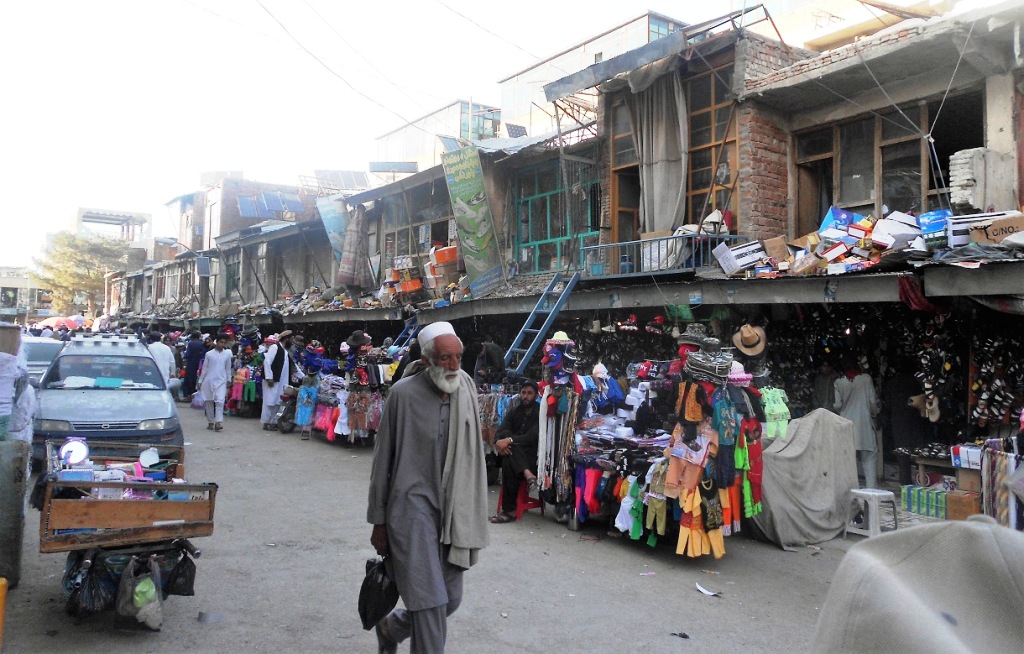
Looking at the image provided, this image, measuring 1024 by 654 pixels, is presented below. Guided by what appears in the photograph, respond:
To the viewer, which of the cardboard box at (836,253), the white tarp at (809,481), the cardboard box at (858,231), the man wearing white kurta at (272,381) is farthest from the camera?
the man wearing white kurta at (272,381)

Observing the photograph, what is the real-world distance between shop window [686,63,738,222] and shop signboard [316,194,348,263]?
1225 cm

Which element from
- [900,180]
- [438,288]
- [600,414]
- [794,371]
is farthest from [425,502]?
[438,288]

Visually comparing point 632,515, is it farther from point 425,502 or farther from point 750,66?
point 750,66

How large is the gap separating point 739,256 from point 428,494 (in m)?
8.30

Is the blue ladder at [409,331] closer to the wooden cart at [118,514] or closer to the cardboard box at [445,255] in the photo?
the cardboard box at [445,255]

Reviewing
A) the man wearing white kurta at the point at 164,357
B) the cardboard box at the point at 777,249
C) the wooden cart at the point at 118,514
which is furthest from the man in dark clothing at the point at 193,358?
the wooden cart at the point at 118,514

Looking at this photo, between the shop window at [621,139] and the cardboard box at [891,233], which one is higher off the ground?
the shop window at [621,139]

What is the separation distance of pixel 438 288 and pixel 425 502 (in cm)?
1461

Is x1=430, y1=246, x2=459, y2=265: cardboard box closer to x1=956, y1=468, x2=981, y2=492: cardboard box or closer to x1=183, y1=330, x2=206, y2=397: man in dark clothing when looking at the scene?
x1=183, y1=330, x2=206, y2=397: man in dark clothing

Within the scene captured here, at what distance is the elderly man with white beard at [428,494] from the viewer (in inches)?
141

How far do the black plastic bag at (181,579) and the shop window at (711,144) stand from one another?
932cm

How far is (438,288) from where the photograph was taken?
18.1 m

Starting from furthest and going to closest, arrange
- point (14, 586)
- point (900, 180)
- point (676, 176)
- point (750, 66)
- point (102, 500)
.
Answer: point (676, 176), point (750, 66), point (900, 180), point (14, 586), point (102, 500)

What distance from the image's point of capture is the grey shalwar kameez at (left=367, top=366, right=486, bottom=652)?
3.57 metres
